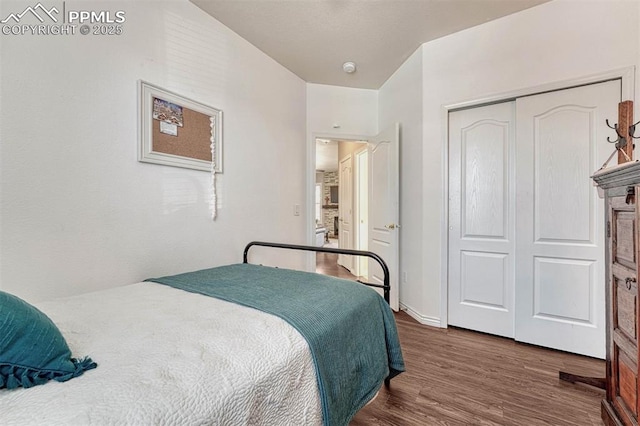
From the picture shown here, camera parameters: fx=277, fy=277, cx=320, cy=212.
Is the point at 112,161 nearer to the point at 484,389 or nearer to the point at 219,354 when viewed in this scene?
the point at 219,354

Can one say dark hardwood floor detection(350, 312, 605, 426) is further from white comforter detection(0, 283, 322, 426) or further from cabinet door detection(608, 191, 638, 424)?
white comforter detection(0, 283, 322, 426)

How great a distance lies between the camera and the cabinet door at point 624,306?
3.70 ft

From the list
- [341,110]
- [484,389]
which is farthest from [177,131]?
[484,389]

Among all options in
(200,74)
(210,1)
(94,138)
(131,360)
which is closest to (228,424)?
(131,360)

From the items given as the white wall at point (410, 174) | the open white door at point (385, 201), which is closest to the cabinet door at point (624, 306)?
the white wall at point (410, 174)

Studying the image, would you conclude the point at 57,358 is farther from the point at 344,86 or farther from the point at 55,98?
the point at 344,86

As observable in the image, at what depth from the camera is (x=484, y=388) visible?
66.5 inches

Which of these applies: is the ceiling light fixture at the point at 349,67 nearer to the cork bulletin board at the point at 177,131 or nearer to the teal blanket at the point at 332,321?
the cork bulletin board at the point at 177,131

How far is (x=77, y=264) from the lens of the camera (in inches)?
57.6

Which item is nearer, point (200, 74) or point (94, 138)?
point (94, 138)

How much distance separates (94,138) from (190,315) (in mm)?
1180

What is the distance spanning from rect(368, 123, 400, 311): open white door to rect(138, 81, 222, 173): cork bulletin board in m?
1.77

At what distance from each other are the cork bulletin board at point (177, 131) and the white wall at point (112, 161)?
0.06 meters

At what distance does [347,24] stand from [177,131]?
1.64m
